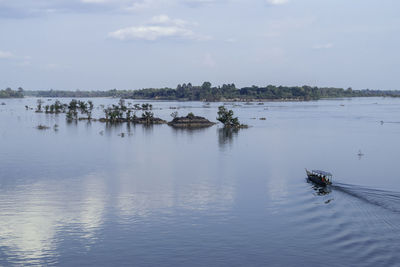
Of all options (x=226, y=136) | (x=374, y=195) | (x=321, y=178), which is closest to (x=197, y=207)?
(x=321, y=178)

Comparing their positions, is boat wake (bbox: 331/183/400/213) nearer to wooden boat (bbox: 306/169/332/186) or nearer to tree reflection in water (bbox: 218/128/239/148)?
wooden boat (bbox: 306/169/332/186)

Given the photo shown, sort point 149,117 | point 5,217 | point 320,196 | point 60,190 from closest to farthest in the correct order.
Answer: point 5,217
point 320,196
point 60,190
point 149,117

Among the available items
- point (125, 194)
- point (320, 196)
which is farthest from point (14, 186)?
point (320, 196)

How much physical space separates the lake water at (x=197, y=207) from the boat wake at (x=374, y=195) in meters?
0.16

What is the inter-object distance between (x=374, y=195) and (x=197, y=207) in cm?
2838

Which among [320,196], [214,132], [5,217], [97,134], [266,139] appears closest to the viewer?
[5,217]

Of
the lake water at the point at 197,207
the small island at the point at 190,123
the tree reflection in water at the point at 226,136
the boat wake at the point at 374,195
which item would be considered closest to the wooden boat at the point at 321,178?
the boat wake at the point at 374,195

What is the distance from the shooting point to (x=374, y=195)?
64.1 meters

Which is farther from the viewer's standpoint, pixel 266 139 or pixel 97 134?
pixel 97 134

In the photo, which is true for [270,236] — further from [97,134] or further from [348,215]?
[97,134]

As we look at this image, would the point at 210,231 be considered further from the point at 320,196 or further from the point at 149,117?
the point at 149,117

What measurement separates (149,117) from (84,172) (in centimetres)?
11087

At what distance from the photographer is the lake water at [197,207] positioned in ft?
144

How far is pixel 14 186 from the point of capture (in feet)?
236
